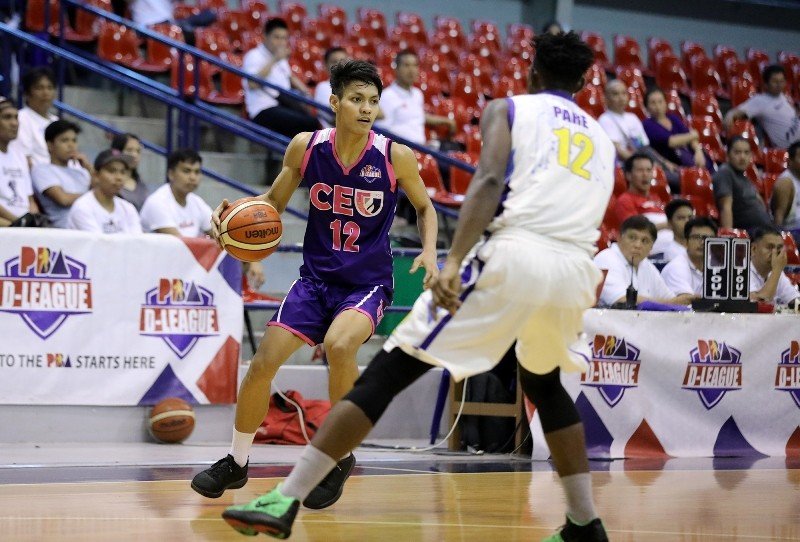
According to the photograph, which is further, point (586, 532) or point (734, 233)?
point (734, 233)

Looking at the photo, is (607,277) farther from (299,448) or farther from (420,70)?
(420,70)

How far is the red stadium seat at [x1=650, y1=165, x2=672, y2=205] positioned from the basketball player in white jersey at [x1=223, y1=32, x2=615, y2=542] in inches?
316

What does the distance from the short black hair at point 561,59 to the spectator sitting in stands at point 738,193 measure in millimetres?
7514

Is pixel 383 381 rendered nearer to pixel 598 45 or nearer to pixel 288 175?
pixel 288 175

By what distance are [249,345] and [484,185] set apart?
532cm

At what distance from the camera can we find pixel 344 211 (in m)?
5.46

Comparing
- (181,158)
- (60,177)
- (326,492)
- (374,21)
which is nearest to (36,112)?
(60,177)

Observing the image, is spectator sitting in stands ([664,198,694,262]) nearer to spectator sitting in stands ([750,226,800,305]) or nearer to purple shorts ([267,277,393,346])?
spectator sitting in stands ([750,226,800,305])

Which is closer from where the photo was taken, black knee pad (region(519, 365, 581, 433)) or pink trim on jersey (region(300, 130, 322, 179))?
black knee pad (region(519, 365, 581, 433))

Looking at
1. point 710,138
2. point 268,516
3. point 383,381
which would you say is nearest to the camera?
point 268,516

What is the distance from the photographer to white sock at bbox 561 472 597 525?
162 inches

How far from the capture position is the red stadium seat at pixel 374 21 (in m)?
14.9

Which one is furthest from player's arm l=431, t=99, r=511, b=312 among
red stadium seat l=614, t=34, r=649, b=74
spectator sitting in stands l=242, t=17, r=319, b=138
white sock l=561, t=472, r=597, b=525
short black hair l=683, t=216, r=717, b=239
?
red stadium seat l=614, t=34, r=649, b=74

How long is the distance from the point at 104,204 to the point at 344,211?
11.1ft
